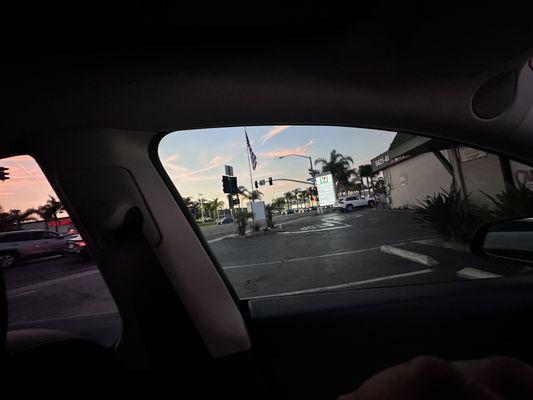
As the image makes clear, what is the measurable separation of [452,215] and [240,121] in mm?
4578

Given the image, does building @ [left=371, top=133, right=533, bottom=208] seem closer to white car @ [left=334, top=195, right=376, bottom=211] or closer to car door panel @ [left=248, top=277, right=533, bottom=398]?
car door panel @ [left=248, top=277, right=533, bottom=398]

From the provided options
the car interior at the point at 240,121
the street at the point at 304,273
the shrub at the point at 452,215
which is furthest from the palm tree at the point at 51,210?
the shrub at the point at 452,215

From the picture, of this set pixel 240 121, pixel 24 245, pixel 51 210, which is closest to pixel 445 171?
pixel 240 121

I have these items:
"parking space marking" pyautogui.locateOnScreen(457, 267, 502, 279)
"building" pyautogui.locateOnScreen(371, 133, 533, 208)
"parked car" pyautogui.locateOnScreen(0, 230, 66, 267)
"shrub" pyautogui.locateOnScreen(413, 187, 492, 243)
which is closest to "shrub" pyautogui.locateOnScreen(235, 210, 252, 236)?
"building" pyautogui.locateOnScreen(371, 133, 533, 208)

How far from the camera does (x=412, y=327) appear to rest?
1.59 metres

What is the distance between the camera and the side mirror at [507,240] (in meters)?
1.59

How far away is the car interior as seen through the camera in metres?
1.42

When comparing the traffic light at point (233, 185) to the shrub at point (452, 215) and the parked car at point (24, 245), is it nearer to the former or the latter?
the shrub at point (452, 215)

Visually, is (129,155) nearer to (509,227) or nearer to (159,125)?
(159,125)

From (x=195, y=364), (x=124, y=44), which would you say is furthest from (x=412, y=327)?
(x=124, y=44)

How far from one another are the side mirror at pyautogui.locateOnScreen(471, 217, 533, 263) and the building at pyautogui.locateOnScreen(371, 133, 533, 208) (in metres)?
0.27

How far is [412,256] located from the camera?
4637mm

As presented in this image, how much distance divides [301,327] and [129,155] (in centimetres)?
131

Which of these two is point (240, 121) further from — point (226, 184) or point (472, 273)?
point (472, 273)
